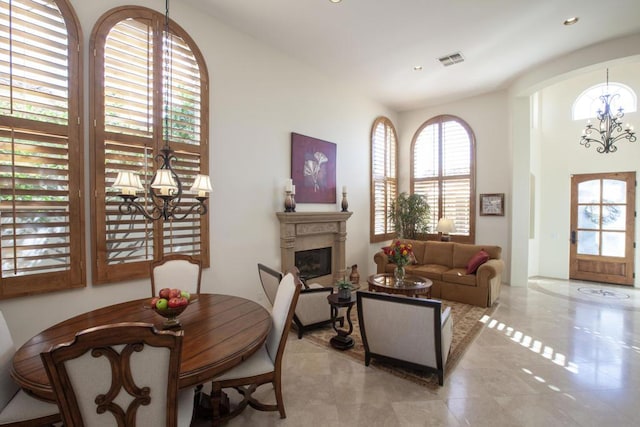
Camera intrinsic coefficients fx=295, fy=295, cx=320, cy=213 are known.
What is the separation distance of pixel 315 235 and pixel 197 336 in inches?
131

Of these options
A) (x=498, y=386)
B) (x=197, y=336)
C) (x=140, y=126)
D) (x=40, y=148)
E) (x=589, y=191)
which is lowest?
(x=498, y=386)

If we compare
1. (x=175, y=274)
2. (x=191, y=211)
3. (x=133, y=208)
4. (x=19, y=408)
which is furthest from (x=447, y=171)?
(x=19, y=408)

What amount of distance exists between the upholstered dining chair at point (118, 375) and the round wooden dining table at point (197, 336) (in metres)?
0.16

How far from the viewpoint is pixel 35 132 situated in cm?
243

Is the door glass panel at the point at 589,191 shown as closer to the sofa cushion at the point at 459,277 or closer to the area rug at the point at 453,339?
the sofa cushion at the point at 459,277

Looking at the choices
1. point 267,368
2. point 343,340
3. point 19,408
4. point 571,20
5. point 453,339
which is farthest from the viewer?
point 571,20

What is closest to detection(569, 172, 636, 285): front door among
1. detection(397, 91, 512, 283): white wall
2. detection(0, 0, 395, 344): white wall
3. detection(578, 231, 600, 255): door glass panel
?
detection(578, 231, 600, 255): door glass panel

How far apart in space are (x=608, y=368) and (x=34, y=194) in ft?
17.7

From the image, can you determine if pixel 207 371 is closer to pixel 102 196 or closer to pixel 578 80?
pixel 102 196

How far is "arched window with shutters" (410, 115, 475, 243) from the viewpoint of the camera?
6.39 m

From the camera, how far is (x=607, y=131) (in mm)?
5402

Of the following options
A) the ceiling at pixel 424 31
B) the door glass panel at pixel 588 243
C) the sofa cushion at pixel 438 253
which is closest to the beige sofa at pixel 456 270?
the sofa cushion at pixel 438 253

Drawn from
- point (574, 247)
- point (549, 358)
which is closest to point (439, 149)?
point (574, 247)

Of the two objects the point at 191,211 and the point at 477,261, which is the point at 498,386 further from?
the point at 191,211
